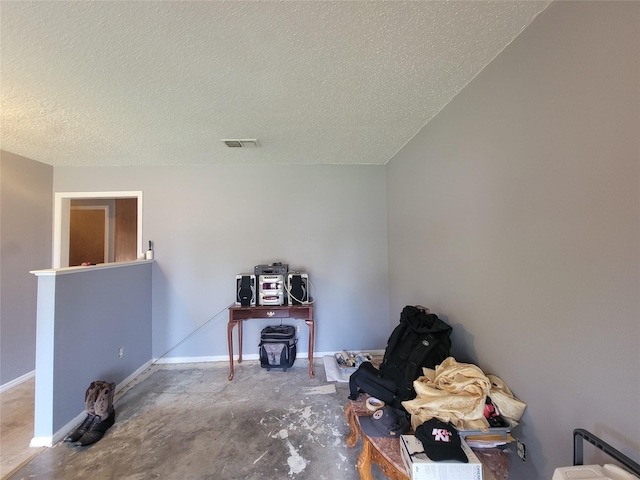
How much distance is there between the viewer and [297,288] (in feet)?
8.91

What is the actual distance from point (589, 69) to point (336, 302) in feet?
8.74

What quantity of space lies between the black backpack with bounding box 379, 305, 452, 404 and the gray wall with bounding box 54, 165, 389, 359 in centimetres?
132

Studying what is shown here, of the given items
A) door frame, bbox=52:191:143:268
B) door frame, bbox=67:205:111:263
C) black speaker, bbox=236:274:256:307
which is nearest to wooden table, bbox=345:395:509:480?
black speaker, bbox=236:274:256:307

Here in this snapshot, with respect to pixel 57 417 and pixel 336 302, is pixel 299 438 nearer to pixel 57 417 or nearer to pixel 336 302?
pixel 336 302

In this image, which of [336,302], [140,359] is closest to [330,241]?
[336,302]

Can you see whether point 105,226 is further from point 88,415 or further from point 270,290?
point 270,290

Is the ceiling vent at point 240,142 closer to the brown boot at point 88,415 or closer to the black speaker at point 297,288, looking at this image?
the black speaker at point 297,288

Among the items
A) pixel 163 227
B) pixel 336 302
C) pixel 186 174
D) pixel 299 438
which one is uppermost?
pixel 186 174

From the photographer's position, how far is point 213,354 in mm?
2947

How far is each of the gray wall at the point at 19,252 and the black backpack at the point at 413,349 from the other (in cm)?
357

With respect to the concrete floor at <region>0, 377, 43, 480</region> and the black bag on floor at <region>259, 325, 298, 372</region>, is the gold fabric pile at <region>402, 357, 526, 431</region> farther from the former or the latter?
the concrete floor at <region>0, 377, 43, 480</region>

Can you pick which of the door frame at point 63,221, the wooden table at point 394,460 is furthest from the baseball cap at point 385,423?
the door frame at point 63,221

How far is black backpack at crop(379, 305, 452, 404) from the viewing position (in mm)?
1499

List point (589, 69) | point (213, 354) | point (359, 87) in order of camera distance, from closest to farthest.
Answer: point (589, 69)
point (359, 87)
point (213, 354)
